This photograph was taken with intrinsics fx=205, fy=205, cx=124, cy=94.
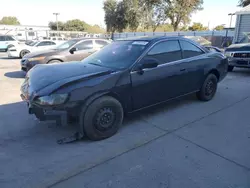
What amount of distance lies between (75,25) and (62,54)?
62.5 m

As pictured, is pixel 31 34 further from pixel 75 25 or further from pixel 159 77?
pixel 159 77

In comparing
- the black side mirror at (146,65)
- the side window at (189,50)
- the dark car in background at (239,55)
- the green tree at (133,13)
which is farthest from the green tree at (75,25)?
the black side mirror at (146,65)

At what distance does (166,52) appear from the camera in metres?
3.96

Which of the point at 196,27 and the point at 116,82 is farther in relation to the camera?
the point at 196,27

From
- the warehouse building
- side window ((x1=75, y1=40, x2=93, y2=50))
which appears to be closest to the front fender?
side window ((x1=75, y1=40, x2=93, y2=50))

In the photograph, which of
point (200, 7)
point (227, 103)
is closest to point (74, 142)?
point (227, 103)

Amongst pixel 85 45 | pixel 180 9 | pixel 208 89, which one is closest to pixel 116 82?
pixel 208 89

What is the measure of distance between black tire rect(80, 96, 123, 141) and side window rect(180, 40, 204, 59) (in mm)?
1962

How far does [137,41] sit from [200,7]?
35262 mm

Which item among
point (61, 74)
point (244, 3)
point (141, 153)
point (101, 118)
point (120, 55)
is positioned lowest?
point (141, 153)

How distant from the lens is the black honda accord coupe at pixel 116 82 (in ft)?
9.45

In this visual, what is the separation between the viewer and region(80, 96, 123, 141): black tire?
2.96 meters

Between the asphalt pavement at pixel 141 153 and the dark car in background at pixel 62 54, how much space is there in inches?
140

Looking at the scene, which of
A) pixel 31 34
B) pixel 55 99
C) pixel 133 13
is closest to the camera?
pixel 55 99
